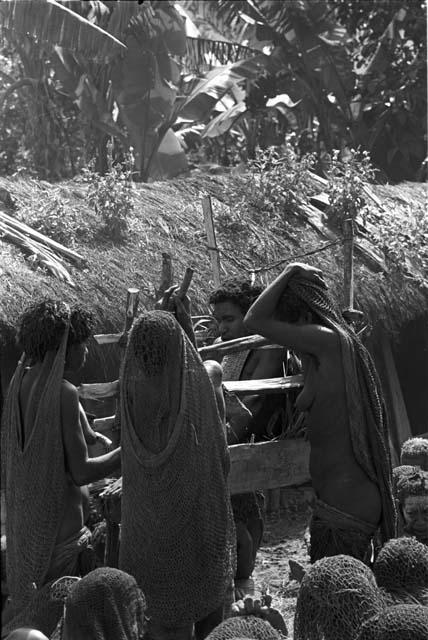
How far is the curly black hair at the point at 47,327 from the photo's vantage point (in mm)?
3824

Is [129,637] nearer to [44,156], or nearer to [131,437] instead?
[131,437]

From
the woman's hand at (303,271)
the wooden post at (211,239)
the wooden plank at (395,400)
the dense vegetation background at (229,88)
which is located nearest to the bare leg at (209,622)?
the woman's hand at (303,271)

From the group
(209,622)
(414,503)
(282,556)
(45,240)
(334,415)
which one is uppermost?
(45,240)

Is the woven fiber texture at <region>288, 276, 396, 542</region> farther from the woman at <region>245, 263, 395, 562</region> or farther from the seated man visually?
the seated man

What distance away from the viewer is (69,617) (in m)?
3.00

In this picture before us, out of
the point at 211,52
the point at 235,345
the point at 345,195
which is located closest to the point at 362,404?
the point at 235,345

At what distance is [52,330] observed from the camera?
3.82 metres

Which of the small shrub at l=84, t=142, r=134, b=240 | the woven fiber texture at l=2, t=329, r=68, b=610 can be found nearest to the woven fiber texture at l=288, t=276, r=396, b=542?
the woven fiber texture at l=2, t=329, r=68, b=610

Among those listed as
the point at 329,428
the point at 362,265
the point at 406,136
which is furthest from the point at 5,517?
the point at 406,136

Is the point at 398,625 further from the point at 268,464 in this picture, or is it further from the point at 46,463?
the point at 268,464

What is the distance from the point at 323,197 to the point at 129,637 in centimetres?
728

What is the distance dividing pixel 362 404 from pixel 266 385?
2.08 ft

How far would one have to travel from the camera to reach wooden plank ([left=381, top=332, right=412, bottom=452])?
930 centimetres

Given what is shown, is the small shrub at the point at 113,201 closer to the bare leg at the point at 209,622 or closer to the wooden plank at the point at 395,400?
the wooden plank at the point at 395,400
